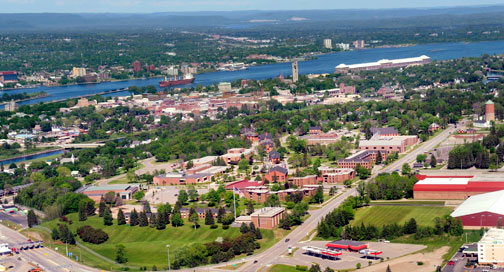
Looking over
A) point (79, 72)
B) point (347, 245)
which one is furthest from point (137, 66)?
point (347, 245)

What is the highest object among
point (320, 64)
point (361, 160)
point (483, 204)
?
point (483, 204)

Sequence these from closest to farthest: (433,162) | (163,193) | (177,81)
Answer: (163,193) < (433,162) < (177,81)

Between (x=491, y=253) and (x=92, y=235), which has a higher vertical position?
(x=491, y=253)

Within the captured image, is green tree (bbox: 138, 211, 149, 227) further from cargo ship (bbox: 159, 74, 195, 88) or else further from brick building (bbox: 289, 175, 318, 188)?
cargo ship (bbox: 159, 74, 195, 88)

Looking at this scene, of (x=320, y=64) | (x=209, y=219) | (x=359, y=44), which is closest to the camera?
(x=209, y=219)

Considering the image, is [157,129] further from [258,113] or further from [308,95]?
[308,95]

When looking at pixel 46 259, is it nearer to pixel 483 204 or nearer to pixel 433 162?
pixel 483 204

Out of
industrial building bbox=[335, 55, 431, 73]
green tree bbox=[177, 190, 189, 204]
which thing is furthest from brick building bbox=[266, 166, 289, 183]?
industrial building bbox=[335, 55, 431, 73]

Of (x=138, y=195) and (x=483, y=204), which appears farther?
(x=138, y=195)
